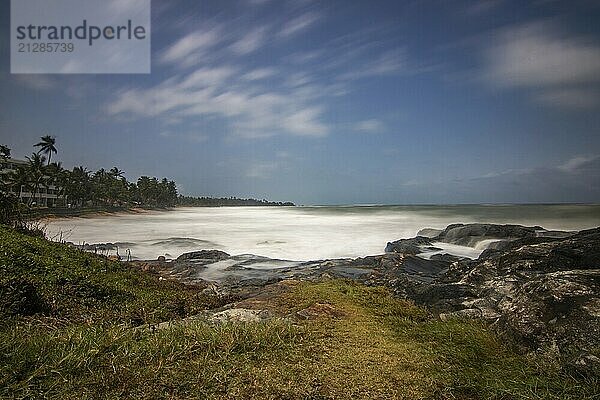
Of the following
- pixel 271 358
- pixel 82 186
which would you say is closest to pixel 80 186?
pixel 82 186

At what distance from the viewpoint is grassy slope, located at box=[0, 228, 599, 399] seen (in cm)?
247

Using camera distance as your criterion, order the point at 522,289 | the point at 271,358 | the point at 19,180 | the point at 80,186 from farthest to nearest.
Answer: the point at 80,186
the point at 19,180
the point at 522,289
the point at 271,358

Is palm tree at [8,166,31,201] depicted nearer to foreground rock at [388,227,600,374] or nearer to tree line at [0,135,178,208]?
tree line at [0,135,178,208]

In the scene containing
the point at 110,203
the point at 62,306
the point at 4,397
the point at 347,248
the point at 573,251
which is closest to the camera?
the point at 4,397

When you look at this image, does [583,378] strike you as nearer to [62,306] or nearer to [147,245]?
[62,306]

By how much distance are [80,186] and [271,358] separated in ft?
188

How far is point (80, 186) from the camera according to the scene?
52062mm

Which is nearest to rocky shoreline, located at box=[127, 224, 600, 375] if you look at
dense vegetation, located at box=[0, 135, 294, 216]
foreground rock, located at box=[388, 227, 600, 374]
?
foreground rock, located at box=[388, 227, 600, 374]

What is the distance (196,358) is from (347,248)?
15556mm

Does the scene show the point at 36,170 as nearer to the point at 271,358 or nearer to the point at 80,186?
the point at 80,186

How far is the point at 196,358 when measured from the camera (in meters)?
2.86

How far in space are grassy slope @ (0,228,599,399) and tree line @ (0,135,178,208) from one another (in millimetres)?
35468

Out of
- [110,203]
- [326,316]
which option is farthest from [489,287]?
[110,203]

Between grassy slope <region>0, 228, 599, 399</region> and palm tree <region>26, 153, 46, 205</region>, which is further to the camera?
palm tree <region>26, 153, 46, 205</region>
